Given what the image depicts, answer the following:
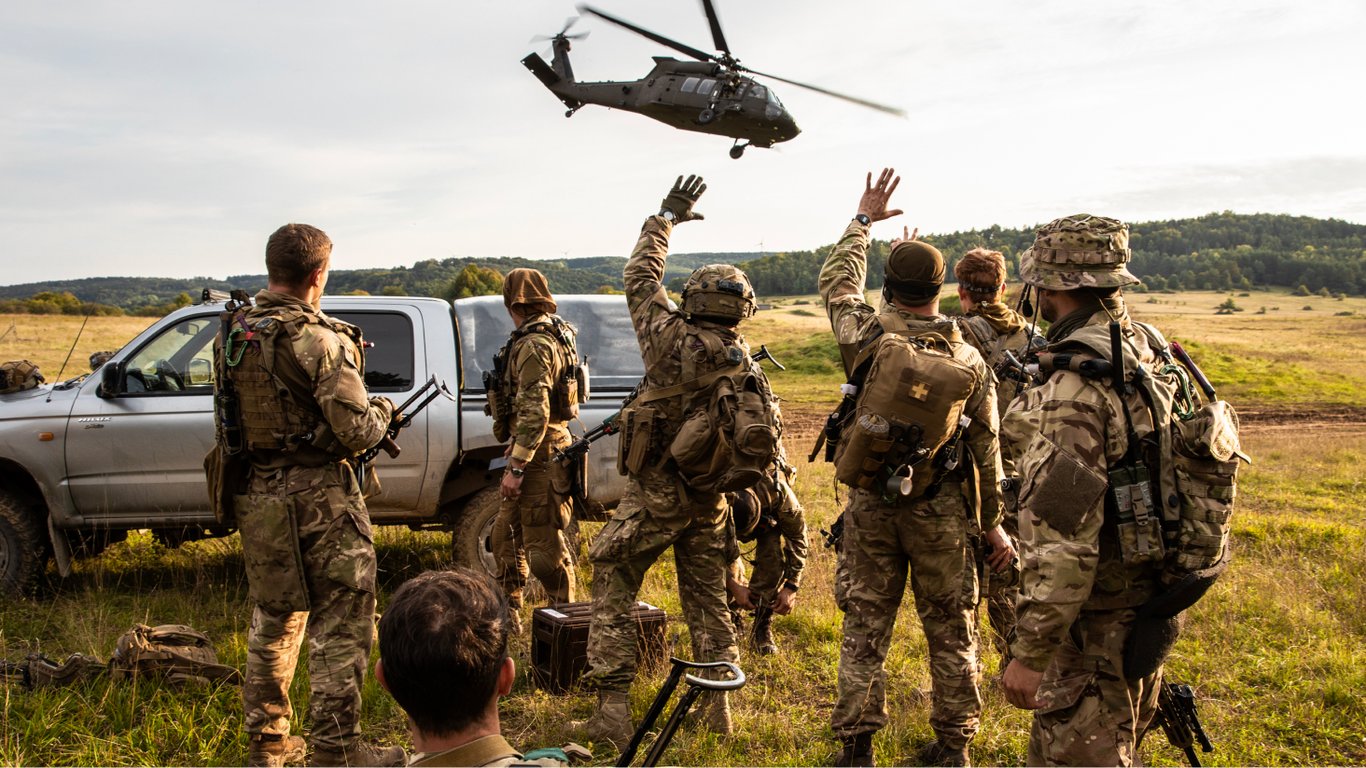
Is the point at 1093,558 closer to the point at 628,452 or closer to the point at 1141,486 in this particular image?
the point at 1141,486

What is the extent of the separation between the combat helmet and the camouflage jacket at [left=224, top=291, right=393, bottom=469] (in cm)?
156

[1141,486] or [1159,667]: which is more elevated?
[1141,486]

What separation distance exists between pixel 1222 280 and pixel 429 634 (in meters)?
102

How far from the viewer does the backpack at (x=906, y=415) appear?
3922mm

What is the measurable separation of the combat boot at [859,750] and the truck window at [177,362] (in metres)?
4.85

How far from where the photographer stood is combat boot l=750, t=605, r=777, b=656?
5914mm

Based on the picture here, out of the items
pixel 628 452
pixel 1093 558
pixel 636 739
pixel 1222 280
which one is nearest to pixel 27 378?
pixel 628 452

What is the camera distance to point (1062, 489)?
2807mm

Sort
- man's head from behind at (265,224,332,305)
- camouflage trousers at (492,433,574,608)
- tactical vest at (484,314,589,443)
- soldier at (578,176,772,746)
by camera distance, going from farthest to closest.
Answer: camouflage trousers at (492,433,574,608)
tactical vest at (484,314,589,443)
soldier at (578,176,772,746)
man's head from behind at (265,224,332,305)

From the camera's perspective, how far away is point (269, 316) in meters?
3.99

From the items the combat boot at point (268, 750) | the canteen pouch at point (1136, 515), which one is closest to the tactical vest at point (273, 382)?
the combat boot at point (268, 750)

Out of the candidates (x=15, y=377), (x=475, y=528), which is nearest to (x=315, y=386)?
(x=475, y=528)

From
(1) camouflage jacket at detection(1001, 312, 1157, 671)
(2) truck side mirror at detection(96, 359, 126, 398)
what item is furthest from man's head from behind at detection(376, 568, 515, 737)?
(2) truck side mirror at detection(96, 359, 126, 398)

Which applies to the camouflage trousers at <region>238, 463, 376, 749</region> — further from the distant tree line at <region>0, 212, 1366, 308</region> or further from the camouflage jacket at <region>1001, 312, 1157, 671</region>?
the distant tree line at <region>0, 212, 1366, 308</region>
